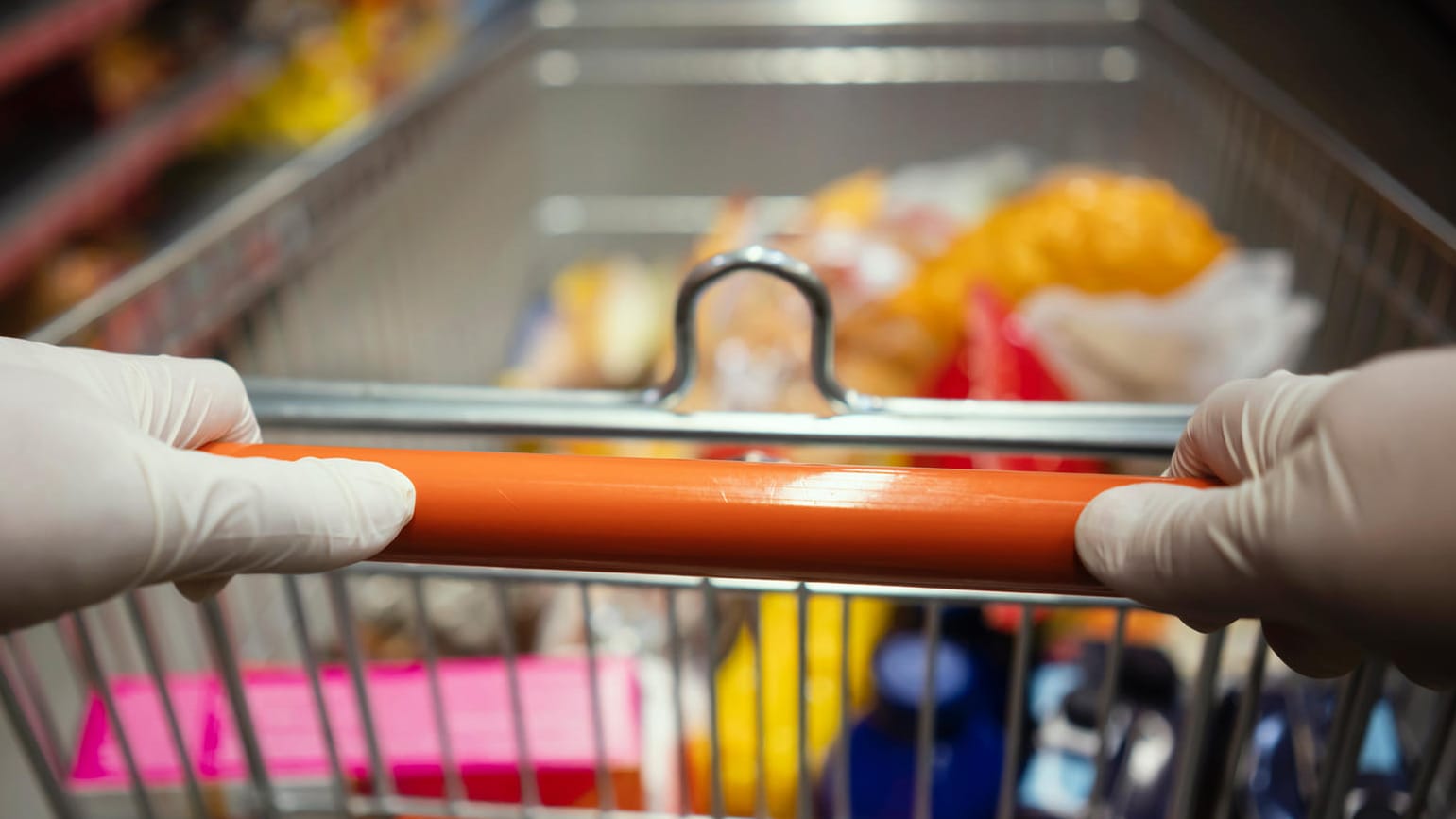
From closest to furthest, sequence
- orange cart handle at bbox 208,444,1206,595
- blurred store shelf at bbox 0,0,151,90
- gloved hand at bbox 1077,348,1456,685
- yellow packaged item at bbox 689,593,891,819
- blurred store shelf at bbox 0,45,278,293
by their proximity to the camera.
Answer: gloved hand at bbox 1077,348,1456,685 < orange cart handle at bbox 208,444,1206,595 < yellow packaged item at bbox 689,593,891,819 < blurred store shelf at bbox 0,0,151,90 < blurred store shelf at bbox 0,45,278,293

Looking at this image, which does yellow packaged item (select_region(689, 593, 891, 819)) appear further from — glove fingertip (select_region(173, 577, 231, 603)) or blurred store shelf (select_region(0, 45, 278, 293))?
blurred store shelf (select_region(0, 45, 278, 293))

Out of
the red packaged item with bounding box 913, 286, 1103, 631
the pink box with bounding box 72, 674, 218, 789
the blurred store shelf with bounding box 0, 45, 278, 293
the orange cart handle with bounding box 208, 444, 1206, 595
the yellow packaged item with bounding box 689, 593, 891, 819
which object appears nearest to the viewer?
the orange cart handle with bounding box 208, 444, 1206, 595

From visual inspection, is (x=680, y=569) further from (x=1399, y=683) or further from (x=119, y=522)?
(x=1399, y=683)

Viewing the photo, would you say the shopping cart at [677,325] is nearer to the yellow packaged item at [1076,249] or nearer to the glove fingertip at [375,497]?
the glove fingertip at [375,497]

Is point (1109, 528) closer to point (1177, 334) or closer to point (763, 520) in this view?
point (763, 520)

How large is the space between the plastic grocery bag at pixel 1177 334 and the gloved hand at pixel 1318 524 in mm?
609

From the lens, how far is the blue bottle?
0.81 meters

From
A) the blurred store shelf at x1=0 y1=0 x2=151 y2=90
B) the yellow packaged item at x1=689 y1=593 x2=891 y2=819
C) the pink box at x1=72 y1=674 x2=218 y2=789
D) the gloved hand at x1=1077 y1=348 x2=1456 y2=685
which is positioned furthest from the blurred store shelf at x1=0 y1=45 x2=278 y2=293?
the gloved hand at x1=1077 y1=348 x2=1456 y2=685

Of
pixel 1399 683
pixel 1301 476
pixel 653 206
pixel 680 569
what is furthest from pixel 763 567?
pixel 653 206

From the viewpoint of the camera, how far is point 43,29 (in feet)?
5.72

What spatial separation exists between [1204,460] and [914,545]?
0.51 feet

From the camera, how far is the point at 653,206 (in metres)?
1.80

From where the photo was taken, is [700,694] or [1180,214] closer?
[700,694]

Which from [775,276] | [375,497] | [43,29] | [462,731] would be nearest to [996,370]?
[775,276]
